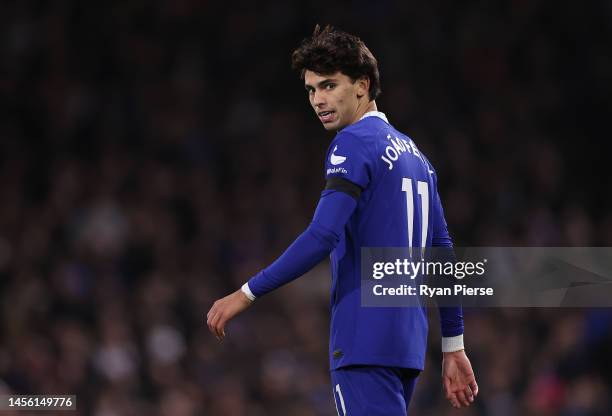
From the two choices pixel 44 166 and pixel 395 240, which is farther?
pixel 44 166

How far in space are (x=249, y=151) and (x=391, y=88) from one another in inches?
63.2

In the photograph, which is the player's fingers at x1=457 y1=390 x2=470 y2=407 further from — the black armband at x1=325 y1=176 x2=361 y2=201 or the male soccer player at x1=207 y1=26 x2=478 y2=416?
the black armband at x1=325 y1=176 x2=361 y2=201

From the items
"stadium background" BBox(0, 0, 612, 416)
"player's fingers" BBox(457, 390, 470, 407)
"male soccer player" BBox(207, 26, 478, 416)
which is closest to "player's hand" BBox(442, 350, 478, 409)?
"player's fingers" BBox(457, 390, 470, 407)

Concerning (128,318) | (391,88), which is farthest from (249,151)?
(128,318)

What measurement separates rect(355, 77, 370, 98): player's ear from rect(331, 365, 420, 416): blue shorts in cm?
96

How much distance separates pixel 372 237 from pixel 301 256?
0.93ft

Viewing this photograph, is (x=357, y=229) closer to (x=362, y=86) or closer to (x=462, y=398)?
(x=362, y=86)

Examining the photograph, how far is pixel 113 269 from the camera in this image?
9.38 meters

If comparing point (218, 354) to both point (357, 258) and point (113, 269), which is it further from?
point (357, 258)

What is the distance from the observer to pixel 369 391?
11.5ft

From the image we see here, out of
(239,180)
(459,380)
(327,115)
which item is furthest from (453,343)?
(239,180)

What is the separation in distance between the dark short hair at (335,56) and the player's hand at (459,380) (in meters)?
1.08

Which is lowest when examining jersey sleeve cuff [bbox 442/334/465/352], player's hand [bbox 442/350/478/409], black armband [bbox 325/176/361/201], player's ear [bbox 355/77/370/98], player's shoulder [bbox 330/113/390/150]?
player's hand [bbox 442/350/478/409]

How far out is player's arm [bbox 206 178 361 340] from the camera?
135 inches
